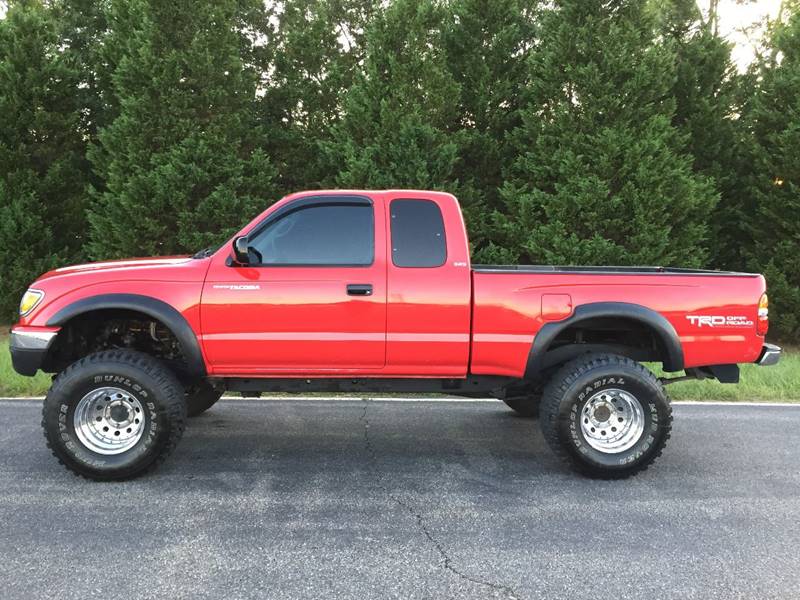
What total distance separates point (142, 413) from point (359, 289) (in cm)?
186

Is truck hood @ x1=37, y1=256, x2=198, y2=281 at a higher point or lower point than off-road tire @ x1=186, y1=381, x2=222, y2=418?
higher

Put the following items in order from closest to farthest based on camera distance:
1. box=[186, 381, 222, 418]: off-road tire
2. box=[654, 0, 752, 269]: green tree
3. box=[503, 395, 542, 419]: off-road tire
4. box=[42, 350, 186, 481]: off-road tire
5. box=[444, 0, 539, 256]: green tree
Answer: box=[42, 350, 186, 481]: off-road tire → box=[186, 381, 222, 418]: off-road tire → box=[503, 395, 542, 419]: off-road tire → box=[444, 0, 539, 256]: green tree → box=[654, 0, 752, 269]: green tree

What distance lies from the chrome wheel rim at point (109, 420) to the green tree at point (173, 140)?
7.84 metres

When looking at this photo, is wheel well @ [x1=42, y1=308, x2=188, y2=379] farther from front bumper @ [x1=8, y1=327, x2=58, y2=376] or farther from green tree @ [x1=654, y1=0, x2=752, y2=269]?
green tree @ [x1=654, y1=0, x2=752, y2=269]

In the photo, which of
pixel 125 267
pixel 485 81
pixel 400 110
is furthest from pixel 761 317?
pixel 485 81

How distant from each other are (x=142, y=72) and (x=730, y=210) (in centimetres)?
1264

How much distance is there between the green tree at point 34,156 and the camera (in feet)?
42.5

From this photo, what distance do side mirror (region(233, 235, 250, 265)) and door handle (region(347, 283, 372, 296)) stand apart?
0.79 meters

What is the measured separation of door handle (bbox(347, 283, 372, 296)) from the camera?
477 centimetres

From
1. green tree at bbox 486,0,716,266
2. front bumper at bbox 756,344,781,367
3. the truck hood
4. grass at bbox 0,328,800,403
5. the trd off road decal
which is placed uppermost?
green tree at bbox 486,0,716,266

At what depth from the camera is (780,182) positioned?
1271 centimetres

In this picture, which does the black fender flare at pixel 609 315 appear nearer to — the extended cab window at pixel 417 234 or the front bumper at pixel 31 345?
the extended cab window at pixel 417 234

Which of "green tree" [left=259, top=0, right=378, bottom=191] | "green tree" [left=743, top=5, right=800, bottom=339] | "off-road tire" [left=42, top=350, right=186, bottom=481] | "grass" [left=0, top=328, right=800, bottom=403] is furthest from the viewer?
"green tree" [left=259, top=0, right=378, bottom=191]

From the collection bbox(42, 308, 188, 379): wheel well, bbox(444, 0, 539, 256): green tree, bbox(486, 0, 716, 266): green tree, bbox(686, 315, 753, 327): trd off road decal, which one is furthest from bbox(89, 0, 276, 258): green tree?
bbox(686, 315, 753, 327): trd off road decal
